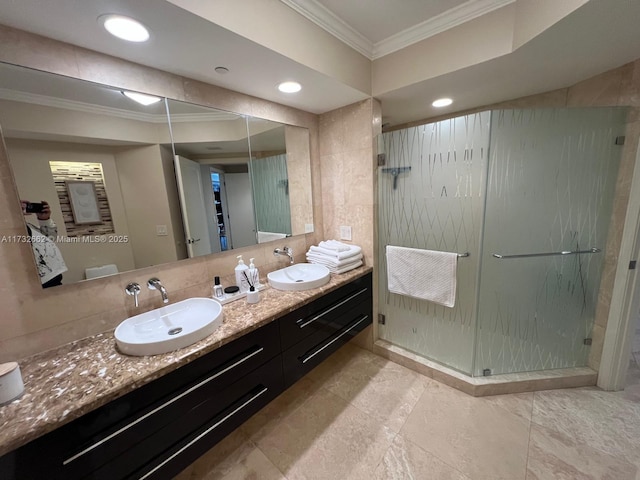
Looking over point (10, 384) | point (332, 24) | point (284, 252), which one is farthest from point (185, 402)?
point (332, 24)

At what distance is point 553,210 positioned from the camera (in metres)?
1.59

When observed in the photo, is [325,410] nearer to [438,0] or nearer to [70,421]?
[70,421]

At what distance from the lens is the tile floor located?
1.28 meters

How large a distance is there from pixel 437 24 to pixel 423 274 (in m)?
1.64

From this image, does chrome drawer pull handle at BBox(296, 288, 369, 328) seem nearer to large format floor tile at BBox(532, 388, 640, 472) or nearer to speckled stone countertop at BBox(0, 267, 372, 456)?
speckled stone countertop at BBox(0, 267, 372, 456)

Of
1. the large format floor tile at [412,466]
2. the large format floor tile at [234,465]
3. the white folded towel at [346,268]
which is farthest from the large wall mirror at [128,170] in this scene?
the large format floor tile at [412,466]

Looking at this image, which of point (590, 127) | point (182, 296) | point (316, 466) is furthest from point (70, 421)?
point (590, 127)

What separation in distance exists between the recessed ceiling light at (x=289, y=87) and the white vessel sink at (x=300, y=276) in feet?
4.22

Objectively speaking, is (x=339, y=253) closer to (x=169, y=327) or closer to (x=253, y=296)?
(x=253, y=296)

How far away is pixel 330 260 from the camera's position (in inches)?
75.0

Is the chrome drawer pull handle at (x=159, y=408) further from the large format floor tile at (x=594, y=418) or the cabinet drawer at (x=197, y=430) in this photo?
the large format floor tile at (x=594, y=418)

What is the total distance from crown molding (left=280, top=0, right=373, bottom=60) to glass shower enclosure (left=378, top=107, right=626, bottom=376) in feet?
2.04

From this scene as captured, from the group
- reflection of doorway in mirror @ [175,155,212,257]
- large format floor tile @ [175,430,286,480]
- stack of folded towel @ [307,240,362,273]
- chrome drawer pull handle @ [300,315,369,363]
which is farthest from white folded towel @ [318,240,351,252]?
large format floor tile @ [175,430,286,480]

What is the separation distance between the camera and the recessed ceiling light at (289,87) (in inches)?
60.8
